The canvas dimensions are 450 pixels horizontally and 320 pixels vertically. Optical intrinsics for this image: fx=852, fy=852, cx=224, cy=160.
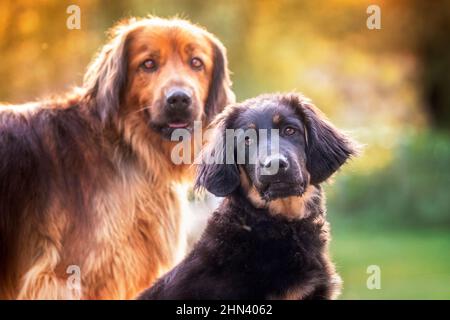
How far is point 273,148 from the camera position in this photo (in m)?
4.18

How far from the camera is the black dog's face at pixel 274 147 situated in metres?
4.16

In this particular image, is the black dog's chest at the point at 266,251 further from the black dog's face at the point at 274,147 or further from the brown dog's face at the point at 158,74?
the brown dog's face at the point at 158,74

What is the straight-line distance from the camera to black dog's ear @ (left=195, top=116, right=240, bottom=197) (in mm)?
4305

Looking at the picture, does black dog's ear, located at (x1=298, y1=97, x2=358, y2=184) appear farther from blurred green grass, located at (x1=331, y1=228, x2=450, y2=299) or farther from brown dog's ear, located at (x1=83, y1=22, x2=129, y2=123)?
blurred green grass, located at (x1=331, y1=228, x2=450, y2=299)

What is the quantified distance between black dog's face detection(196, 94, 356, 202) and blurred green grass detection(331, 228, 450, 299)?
2.83m

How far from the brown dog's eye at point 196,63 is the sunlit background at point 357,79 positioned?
157cm

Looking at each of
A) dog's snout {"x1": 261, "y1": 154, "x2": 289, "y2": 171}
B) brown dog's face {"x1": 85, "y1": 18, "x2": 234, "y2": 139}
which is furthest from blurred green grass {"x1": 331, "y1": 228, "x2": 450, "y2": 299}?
dog's snout {"x1": 261, "y1": 154, "x2": 289, "y2": 171}

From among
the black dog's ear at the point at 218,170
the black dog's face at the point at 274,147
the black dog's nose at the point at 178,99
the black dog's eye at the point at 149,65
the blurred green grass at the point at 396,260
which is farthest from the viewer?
the blurred green grass at the point at 396,260

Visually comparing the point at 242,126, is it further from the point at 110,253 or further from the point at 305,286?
the point at 110,253

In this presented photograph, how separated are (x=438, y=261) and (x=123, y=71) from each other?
528 cm

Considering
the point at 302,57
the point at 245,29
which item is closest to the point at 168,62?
the point at 245,29

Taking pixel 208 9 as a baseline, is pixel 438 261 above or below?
below

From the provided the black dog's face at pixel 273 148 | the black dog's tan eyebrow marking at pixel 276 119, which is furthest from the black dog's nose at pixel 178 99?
the black dog's tan eyebrow marking at pixel 276 119

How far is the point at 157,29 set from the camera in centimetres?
516
